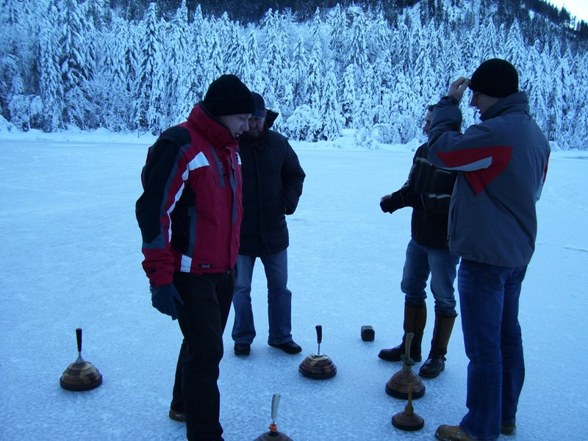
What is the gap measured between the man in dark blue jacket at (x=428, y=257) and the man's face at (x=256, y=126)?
38.8 inches

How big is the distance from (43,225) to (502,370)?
737cm

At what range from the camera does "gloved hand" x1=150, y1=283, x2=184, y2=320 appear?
88.3 inches

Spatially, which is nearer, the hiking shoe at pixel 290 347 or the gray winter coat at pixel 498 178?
the gray winter coat at pixel 498 178

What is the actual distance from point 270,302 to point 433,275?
121 cm

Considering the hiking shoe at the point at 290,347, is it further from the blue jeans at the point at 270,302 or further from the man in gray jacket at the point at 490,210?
the man in gray jacket at the point at 490,210

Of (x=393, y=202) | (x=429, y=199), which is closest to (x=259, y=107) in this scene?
(x=393, y=202)

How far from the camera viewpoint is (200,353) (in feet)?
7.73

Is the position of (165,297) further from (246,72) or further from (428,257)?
A: (246,72)

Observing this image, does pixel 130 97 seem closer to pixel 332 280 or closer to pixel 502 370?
pixel 332 280

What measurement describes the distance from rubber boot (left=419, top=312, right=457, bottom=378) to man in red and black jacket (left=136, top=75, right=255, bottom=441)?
1584 millimetres

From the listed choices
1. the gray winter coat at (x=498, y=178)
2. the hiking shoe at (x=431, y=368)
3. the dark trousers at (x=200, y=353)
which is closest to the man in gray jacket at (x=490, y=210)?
the gray winter coat at (x=498, y=178)

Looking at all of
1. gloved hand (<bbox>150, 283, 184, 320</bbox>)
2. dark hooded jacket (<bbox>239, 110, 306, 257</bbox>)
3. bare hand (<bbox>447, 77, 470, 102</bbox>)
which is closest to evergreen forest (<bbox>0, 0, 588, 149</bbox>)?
dark hooded jacket (<bbox>239, 110, 306, 257</bbox>)

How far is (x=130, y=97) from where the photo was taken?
4744 centimetres

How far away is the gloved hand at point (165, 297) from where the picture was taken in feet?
7.36
